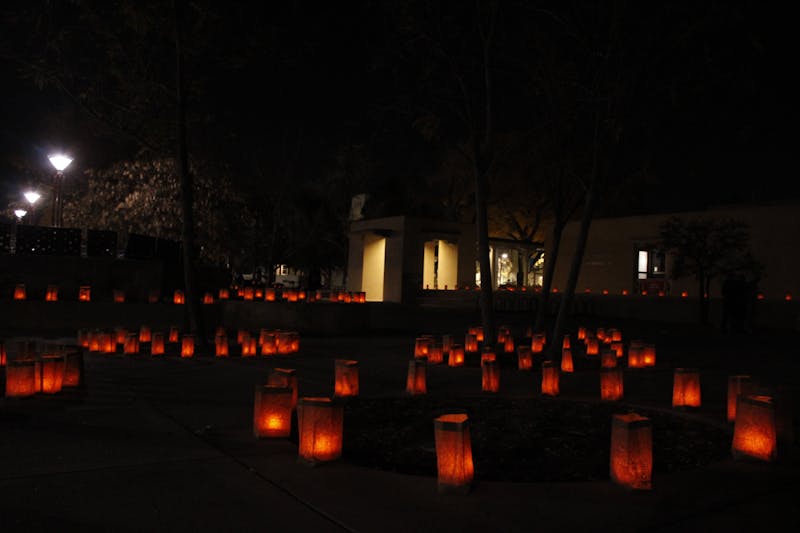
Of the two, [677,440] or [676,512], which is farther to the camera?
[677,440]

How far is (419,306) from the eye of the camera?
96.8ft

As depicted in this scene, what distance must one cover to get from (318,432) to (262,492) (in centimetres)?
76

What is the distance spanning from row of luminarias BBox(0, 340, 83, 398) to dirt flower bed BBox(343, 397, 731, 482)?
331 cm

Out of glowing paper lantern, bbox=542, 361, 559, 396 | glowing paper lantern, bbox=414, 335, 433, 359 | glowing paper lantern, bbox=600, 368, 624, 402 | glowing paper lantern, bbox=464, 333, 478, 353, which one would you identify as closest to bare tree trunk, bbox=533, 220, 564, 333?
glowing paper lantern, bbox=464, 333, 478, 353

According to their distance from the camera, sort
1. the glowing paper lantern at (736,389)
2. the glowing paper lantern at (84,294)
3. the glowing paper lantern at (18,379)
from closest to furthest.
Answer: the glowing paper lantern at (736,389) < the glowing paper lantern at (18,379) < the glowing paper lantern at (84,294)

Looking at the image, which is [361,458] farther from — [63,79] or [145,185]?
[145,185]

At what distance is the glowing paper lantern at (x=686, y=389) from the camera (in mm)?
7328

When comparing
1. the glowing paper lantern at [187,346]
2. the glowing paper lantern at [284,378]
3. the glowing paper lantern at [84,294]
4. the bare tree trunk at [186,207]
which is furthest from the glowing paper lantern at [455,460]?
the glowing paper lantern at [84,294]

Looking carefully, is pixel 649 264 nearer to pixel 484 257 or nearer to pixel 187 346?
pixel 484 257

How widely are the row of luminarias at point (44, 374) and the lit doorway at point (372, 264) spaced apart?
27.3 metres

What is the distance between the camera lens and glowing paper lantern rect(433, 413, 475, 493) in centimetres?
427

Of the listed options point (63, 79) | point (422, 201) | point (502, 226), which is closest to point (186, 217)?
point (63, 79)

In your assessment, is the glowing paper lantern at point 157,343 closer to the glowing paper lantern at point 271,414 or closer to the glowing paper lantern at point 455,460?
the glowing paper lantern at point 271,414

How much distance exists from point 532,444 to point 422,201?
154 ft
